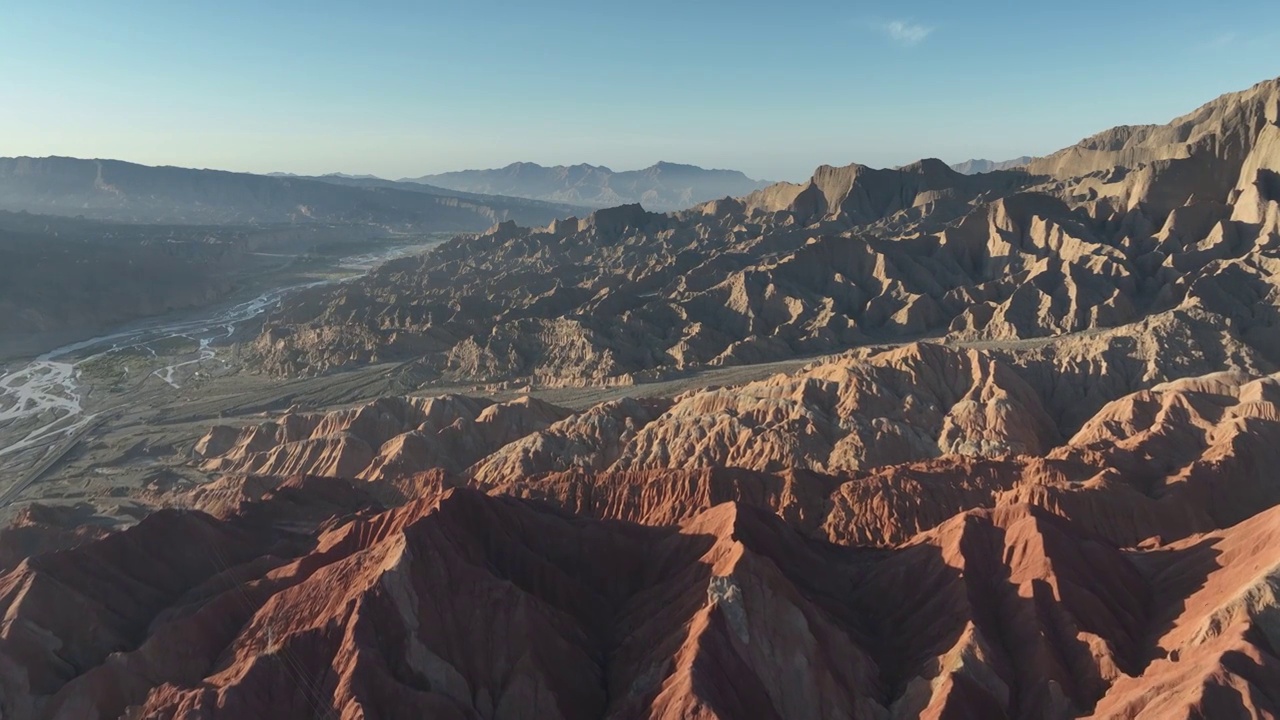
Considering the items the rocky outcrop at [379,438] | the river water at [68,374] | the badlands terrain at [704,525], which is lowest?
the river water at [68,374]

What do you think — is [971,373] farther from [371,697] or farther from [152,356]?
[152,356]

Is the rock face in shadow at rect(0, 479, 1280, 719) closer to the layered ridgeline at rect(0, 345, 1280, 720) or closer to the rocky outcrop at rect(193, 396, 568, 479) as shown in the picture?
the layered ridgeline at rect(0, 345, 1280, 720)

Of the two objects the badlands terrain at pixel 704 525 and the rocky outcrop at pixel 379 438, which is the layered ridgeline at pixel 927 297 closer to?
the badlands terrain at pixel 704 525

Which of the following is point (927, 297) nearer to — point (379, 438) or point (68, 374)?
point (379, 438)

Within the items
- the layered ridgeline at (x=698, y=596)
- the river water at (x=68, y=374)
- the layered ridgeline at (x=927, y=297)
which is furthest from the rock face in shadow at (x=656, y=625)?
the river water at (x=68, y=374)

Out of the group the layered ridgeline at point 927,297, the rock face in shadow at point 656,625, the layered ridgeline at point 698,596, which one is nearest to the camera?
the rock face in shadow at point 656,625

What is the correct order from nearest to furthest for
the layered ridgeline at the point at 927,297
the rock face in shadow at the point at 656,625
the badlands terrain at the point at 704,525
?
the rock face in shadow at the point at 656,625 < the badlands terrain at the point at 704,525 < the layered ridgeline at the point at 927,297

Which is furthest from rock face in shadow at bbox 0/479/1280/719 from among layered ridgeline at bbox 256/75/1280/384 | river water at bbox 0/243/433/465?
river water at bbox 0/243/433/465
